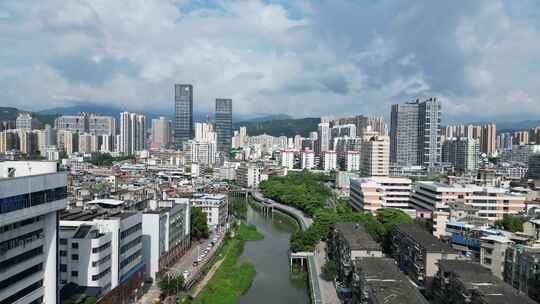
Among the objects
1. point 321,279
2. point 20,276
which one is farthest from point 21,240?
point 321,279

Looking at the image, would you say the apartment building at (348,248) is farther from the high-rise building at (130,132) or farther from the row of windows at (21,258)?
the high-rise building at (130,132)

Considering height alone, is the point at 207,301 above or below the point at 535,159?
below

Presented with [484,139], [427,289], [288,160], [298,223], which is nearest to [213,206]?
[298,223]

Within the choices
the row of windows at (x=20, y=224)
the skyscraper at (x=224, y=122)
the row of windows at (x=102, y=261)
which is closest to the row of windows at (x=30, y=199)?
the row of windows at (x=20, y=224)

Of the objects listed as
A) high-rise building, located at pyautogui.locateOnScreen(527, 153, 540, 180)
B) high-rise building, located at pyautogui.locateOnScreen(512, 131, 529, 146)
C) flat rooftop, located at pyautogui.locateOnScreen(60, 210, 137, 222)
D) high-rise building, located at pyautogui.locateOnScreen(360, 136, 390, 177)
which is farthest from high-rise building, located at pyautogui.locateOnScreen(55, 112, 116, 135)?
flat rooftop, located at pyautogui.locateOnScreen(60, 210, 137, 222)

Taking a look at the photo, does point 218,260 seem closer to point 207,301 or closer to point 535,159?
point 207,301

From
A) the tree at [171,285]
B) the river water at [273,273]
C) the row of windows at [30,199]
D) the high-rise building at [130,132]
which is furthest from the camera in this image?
the high-rise building at [130,132]

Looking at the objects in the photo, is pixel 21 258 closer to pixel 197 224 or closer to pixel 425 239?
pixel 425 239
